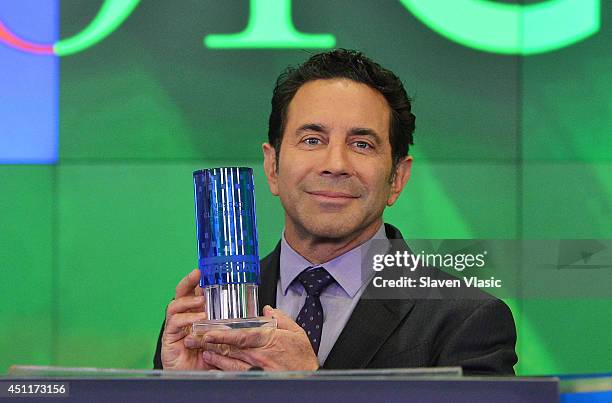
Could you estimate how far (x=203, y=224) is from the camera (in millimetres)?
1446

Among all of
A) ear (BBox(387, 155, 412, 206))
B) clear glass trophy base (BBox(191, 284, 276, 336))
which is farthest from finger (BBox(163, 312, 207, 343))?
ear (BBox(387, 155, 412, 206))

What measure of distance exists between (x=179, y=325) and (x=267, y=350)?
0.92ft

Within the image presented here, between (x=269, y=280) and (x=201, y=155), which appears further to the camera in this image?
(x=201, y=155)

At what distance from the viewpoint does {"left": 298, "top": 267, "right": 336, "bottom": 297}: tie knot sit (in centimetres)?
229

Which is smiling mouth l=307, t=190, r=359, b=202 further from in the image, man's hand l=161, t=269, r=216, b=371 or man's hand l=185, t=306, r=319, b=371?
man's hand l=185, t=306, r=319, b=371

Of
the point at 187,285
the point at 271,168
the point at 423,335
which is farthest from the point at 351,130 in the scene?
the point at 187,285

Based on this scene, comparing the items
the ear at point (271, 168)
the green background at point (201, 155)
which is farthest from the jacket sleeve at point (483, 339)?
the green background at point (201, 155)

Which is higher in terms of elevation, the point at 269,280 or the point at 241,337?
the point at 269,280

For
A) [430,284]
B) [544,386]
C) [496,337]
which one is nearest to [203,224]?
[544,386]

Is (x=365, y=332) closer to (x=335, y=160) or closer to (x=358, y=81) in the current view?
(x=335, y=160)

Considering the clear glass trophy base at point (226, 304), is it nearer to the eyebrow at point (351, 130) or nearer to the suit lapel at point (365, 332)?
the suit lapel at point (365, 332)

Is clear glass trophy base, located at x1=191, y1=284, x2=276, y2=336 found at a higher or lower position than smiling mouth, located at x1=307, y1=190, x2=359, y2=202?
lower

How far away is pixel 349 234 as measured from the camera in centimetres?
236

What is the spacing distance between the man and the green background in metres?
0.98
